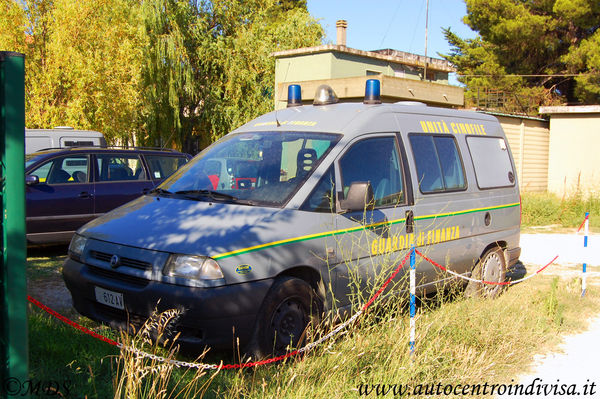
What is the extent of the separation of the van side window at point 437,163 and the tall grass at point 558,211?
8.72 m

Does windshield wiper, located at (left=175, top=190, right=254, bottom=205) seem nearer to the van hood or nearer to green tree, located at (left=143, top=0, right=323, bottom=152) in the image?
the van hood

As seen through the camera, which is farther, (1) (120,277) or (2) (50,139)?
(2) (50,139)

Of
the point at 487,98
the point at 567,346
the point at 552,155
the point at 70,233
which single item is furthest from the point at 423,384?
the point at 487,98

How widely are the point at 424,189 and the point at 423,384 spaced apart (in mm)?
2301

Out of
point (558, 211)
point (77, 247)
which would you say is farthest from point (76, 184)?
point (558, 211)

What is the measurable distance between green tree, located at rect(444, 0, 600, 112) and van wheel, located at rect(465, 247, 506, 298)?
2181 centimetres

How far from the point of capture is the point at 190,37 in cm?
2911

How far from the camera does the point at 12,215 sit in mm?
2227

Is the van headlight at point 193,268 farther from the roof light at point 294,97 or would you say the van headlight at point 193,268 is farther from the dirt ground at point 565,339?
the roof light at point 294,97

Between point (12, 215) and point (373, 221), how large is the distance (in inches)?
129

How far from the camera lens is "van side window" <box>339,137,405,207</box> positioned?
198 inches

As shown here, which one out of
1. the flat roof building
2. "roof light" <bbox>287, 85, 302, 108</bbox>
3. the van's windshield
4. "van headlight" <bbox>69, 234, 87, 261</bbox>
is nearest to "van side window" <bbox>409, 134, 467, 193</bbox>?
the van's windshield

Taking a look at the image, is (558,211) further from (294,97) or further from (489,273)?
(294,97)

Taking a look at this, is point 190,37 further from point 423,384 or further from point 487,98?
point 423,384
